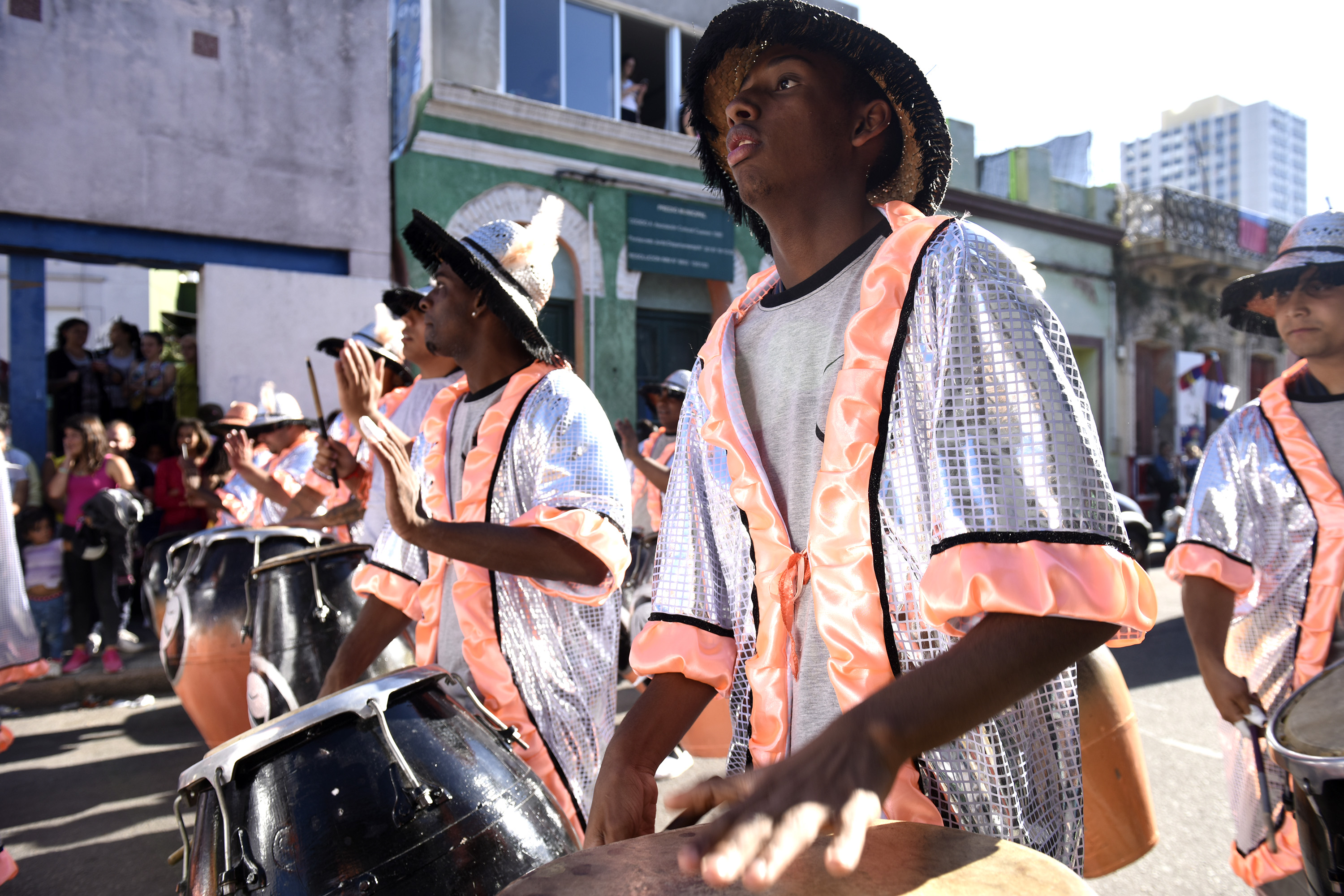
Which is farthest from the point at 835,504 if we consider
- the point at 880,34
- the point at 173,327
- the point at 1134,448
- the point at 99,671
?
the point at 1134,448

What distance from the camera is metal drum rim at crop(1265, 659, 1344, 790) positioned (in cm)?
181

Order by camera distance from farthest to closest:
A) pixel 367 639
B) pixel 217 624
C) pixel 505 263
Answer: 1. pixel 217 624
2. pixel 505 263
3. pixel 367 639

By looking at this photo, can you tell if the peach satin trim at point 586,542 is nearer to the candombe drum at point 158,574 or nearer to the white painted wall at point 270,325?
the candombe drum at point 158,574

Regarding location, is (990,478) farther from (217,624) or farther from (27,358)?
(27,358)

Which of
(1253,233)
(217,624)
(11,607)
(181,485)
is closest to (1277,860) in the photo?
(217,624)

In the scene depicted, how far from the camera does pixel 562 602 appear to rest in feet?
8.23

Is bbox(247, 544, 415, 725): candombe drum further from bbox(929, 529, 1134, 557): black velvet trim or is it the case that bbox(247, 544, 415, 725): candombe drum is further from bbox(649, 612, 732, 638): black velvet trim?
bbox(929, 529, 1134, 557): black velvet trim

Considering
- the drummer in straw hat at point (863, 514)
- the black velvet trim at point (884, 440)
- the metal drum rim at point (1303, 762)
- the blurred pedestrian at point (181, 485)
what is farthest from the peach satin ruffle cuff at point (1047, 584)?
the blurred pedestrian at point (181, 485)

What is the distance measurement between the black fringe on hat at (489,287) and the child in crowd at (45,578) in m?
5.78

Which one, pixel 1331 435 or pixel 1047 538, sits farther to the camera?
pixel 1331 435

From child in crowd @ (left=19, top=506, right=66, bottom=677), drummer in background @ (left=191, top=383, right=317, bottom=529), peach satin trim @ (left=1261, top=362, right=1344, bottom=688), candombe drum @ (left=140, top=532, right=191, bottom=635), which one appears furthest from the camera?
child in crowd @ (left=19, top=506, right=66, bottom=677)

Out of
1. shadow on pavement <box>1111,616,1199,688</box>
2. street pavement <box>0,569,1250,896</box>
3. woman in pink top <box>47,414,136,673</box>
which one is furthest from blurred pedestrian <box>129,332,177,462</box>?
shadow on pavement <box>1111,616,1199,688</box>

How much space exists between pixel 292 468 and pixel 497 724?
4712 mm

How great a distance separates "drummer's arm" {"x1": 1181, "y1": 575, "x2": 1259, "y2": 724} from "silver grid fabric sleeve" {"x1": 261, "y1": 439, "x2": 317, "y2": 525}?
5275 millimetres
